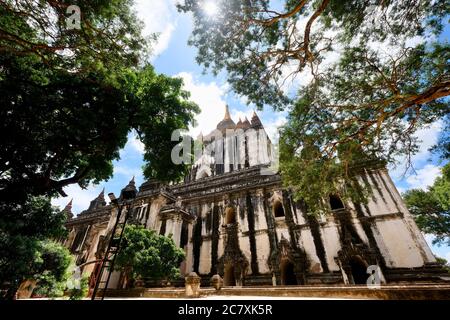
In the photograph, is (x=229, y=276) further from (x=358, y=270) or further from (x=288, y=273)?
(x=358, y=270)

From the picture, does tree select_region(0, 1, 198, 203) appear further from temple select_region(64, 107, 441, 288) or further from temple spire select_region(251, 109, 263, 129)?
temple spire select_region(251, 109, 263, 129)

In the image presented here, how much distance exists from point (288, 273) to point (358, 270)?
377 cm

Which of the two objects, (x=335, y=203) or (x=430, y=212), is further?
(x=430, y=212)

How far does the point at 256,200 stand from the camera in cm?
1658

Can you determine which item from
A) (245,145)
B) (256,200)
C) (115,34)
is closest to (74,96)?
(115,34)

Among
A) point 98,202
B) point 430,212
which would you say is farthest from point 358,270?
point 98,202

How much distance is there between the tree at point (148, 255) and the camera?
1178 cm

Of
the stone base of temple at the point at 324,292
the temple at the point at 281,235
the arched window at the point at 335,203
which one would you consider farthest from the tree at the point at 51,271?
the arched window at the point at 335,203

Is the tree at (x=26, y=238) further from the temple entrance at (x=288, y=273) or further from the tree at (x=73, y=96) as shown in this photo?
the temple entrance at (x=288, y=273)

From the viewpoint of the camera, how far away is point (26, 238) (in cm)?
761

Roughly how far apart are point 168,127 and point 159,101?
41.9 inches

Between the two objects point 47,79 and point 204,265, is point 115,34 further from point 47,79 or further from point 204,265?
point 204,265

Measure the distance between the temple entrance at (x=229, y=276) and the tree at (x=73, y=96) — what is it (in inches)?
362

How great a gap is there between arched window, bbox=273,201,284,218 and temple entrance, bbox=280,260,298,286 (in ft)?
10.1
